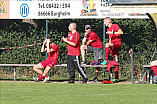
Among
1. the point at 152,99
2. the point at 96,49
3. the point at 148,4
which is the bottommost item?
the point at 152,99

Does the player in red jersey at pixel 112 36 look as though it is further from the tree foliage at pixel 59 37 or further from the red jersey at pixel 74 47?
the tree foliage at pixel 59 37

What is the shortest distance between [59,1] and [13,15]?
1.86 m

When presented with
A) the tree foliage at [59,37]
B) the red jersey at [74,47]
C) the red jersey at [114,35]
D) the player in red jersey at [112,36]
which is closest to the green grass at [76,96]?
the red jersey at [74,47]

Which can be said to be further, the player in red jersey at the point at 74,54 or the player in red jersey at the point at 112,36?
the player in red jersey at the point at 112,36

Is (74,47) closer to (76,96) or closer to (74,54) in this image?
(74,54)

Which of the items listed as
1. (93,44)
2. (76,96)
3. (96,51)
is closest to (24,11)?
(93,44)

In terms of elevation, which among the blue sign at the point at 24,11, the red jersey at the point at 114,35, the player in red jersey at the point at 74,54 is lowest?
the player in red jersey at the point at 74,54

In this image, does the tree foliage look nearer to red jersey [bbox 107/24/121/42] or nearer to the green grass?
red jersey [bbox 107/24/121/42]

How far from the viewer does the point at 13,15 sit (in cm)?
1947

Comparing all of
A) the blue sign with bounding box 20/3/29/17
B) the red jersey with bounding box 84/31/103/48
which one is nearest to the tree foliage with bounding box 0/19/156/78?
the blue sign with bounding box 20/3/29/17

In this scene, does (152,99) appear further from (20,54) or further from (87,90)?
(20,54)

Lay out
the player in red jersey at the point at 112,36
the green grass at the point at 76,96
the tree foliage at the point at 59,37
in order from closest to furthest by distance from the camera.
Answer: the green grass at the point at 76,96 → the player in red jersey at the point at 112,36 → the tree foliage at the point at 59,37

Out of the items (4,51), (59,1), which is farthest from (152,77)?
(4,51)

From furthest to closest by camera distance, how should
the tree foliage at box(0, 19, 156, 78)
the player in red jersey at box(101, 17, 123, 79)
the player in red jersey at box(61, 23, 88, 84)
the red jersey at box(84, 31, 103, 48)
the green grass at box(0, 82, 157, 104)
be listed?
the tree foliage at box(0, 19, 156, 78), the red jersey at box(84, 31, 103, 48), the player in red jersey at box(101, 17, 123, 79), the player in red jersey at box(61, 23, 88, 84), the green grass at box(0, 82, 157, 104)
